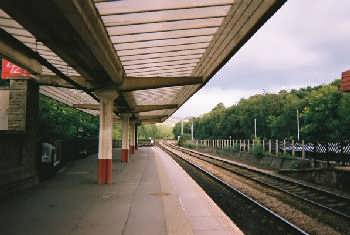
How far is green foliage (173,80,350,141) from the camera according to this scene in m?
43.3

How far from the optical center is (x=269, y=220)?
1031cm

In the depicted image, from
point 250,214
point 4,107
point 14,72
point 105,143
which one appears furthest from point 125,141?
point 250,214

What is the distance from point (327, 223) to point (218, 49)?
593 cm

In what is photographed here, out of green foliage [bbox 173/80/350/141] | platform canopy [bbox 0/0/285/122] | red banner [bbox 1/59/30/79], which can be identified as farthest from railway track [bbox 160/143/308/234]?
green foliage [bbox 173/80/350/141]

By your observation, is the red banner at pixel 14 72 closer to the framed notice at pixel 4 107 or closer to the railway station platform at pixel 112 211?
the framed notice at pixel 4 107

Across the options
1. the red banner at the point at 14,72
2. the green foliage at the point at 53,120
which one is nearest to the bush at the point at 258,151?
the green foliage at the point at 53,120

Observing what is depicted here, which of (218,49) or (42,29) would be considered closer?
(42,29)

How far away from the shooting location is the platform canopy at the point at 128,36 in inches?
323

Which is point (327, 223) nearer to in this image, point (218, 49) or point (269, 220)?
point (269, 220)

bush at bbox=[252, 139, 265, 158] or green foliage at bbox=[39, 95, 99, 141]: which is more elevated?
green foliage at bbox=[39, 95, 99, 141]

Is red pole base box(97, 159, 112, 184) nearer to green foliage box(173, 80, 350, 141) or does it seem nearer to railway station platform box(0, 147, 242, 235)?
railway station platform box(0, 147, 242, 235)

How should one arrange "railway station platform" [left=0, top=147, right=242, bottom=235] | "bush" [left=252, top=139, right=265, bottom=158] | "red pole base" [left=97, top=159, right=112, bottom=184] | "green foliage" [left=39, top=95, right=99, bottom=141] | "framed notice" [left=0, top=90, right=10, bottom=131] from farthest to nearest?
"bush" [left=252, top=139, right=265, bottom=158]
"green foliage" [left=39, top=95, right=99, bottom=141]
"red pole base" [left=97, top=159, right=112, bottom=184]
"framed notice" [left=0, top=90, right=10, bottom=131]
"railway station platform" [left=0, top=147, right=242, bottom=235]

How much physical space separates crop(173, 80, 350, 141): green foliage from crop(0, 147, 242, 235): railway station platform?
31971 millimetres

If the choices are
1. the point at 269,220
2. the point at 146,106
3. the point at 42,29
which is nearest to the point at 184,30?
the point at 42,29
